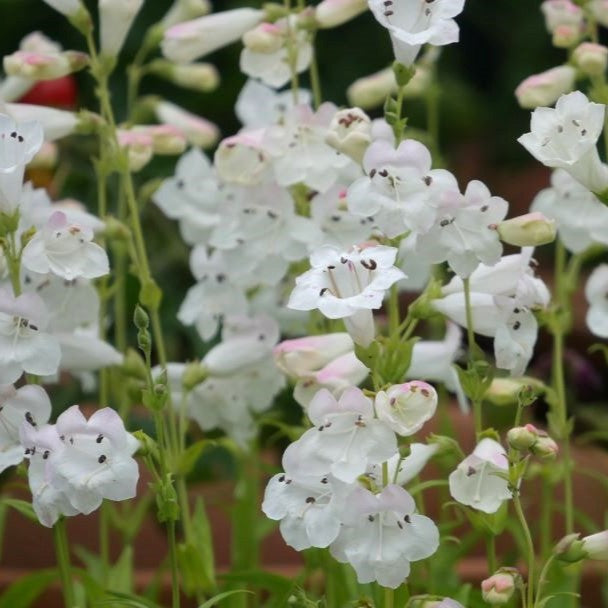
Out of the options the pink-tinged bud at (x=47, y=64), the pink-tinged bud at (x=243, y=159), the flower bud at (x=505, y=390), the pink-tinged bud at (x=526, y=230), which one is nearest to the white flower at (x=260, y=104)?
the pink-tinged bud at (x=243, y=159)

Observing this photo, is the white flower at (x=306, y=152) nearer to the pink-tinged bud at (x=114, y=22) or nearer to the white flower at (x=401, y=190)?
the pink-tinged bud at (x=114, y=22)

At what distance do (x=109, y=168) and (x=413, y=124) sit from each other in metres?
2.34

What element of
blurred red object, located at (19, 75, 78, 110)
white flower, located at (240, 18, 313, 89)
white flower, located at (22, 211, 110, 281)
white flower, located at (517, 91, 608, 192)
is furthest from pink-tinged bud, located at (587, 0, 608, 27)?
blurred red object, located at (19, 75, 78, 110)

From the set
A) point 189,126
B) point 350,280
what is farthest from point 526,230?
point 189,126

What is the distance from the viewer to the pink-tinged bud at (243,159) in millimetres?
1576

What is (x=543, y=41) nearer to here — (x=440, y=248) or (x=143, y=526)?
(x=143, y=526)

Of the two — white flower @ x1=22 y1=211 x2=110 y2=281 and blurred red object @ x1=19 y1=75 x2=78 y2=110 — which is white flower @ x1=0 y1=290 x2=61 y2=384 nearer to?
white flower @ x1=22 y1=211 x2=110 y2=281

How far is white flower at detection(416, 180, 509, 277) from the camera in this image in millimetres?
1223

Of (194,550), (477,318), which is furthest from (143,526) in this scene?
(477,318)

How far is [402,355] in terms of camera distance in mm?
1209

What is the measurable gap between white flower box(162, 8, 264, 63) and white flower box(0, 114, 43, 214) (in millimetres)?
519

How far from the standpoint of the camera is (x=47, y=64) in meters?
1.56

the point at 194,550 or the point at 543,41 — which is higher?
the point at 194,550

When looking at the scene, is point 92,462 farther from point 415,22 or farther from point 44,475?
point 415,22
